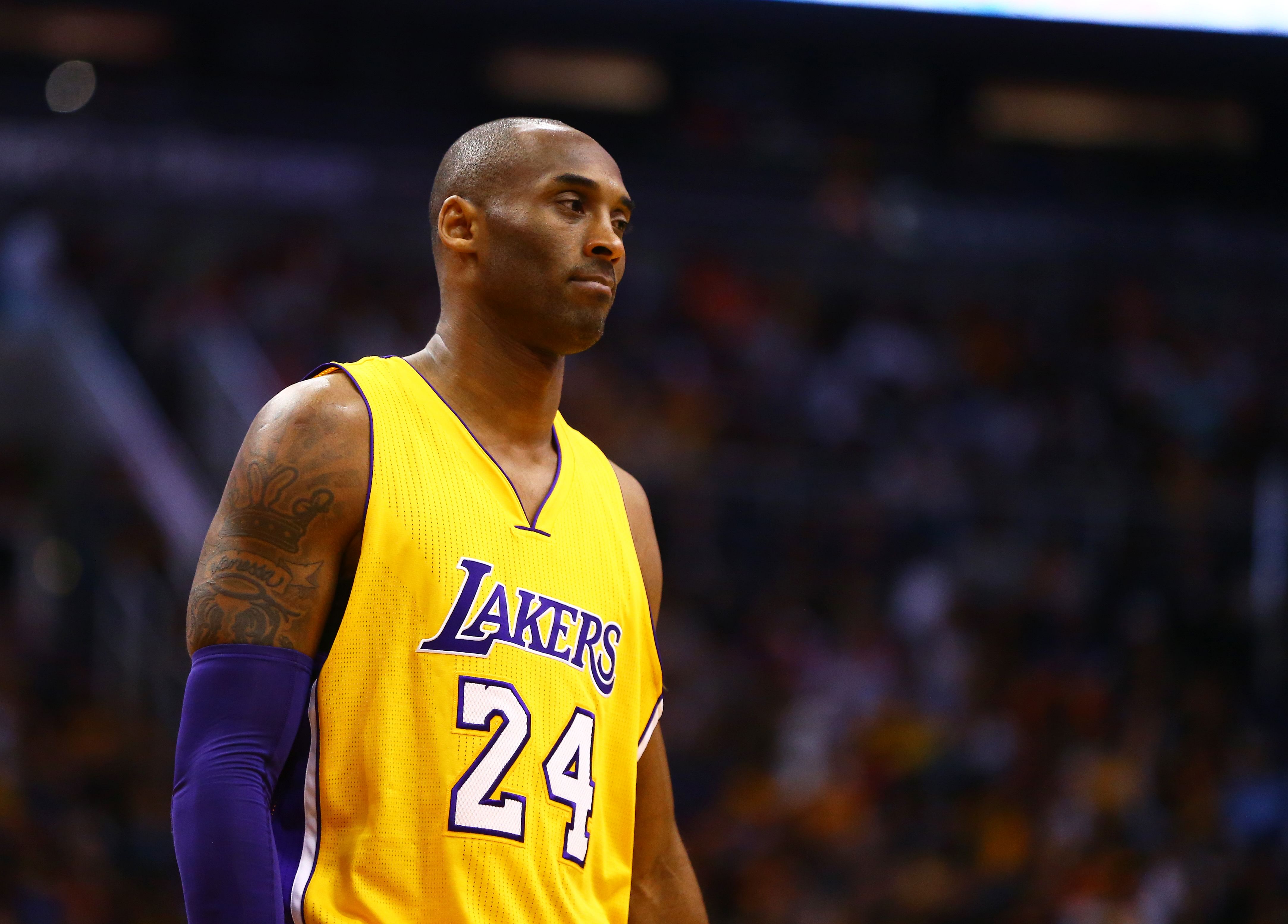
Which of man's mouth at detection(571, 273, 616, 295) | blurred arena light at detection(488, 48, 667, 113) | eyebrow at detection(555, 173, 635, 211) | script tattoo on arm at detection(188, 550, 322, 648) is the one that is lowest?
script tattoo on arm at detection(188, 550, 322, 648)

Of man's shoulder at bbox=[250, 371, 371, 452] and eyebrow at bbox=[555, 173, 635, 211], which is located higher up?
eyebrow at bbox=[555, 173, 635, 211]

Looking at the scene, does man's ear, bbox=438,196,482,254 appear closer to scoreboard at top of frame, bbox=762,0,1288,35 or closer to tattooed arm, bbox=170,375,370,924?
tattooed arm, bbox=170,375,370,924

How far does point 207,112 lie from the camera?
41.2ft

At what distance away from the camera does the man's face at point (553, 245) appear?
269 centimetres

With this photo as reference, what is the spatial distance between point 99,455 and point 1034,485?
6.56 meters

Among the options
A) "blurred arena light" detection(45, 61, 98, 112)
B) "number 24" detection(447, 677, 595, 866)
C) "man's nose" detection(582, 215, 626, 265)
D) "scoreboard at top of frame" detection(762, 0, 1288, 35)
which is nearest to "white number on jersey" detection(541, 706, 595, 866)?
"number 24" detection(447, 677, 595, 866)

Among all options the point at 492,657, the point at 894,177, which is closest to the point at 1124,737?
the point at 894,177

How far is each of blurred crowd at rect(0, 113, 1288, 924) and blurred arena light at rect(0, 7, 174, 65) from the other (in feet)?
12.0

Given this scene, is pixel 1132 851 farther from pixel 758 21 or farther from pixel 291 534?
pixel 291 534

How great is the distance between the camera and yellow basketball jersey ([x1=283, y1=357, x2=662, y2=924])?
238 cm

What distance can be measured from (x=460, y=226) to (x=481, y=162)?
12 cm

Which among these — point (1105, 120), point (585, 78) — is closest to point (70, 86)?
point (585, 78)

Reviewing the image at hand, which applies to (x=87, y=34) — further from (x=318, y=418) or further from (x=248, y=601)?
(x=248, y=601)

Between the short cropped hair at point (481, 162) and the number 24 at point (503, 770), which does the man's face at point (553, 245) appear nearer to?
the short cropped hair at point (481, 162)
